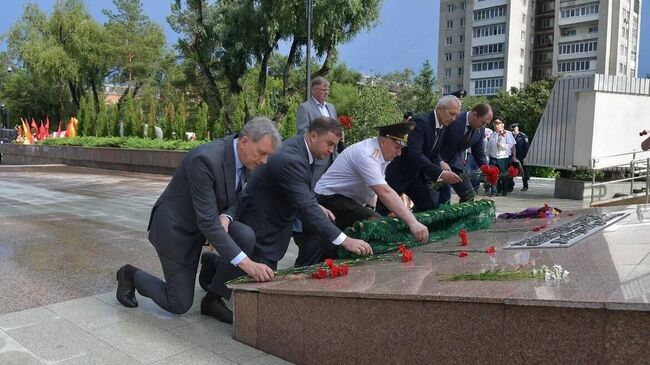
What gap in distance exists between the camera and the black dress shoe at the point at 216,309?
4.19 m

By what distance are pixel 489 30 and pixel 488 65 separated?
15.1 feet

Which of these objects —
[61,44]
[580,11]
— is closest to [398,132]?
[61,44]

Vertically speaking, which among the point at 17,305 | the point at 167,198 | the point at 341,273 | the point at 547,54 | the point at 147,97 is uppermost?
the point at 547,54

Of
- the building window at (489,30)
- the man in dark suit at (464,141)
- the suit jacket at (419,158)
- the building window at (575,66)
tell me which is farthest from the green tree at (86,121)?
the building window at (575,66)

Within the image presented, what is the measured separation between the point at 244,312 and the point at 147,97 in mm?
43279

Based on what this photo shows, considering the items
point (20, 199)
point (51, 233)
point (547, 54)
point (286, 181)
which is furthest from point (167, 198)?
point (547, 54)

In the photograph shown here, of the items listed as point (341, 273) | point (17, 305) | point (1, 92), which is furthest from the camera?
point (1, 92)

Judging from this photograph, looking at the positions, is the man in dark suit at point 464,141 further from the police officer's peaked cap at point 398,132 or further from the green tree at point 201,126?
the green tree at point 201,126

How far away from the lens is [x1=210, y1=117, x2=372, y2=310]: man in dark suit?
13.3 feet

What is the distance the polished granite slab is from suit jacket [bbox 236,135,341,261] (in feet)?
1.69

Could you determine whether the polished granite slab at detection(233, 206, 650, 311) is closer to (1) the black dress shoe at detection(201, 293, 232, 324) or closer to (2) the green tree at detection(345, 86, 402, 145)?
(1) the black dress shoe at detection(201, 293, 232, 324)

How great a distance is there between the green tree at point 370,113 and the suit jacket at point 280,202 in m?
19.7

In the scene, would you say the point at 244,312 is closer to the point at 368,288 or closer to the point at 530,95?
the point at 368,288

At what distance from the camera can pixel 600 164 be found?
12172 mm
